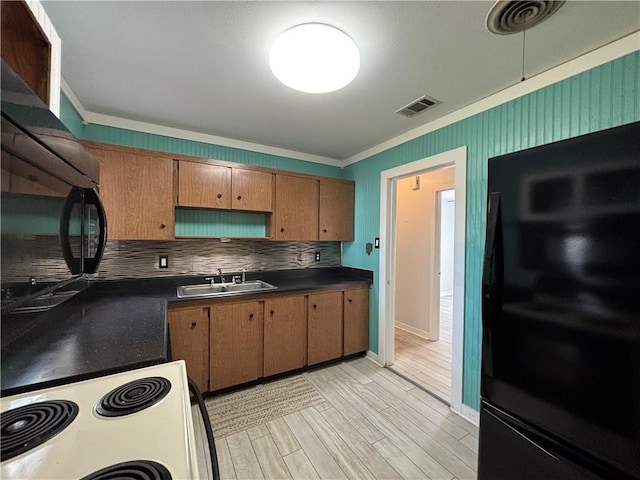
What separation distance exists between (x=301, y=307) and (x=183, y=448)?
207 centimetres

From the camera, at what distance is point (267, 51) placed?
57.9 inches

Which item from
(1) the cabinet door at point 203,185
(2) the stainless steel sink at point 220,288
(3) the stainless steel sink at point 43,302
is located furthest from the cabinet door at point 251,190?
(3) the stainless steel sink at point 43,302

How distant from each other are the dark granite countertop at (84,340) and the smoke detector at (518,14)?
1982 millimetres

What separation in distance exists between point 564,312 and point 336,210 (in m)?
2.45

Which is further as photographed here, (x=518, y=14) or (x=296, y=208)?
(x=296, y=208)

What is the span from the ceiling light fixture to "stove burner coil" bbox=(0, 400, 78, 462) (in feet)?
5.17

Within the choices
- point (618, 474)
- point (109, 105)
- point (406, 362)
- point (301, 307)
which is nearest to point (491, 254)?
point (618, 474)

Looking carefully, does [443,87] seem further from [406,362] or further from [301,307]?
[406,362]

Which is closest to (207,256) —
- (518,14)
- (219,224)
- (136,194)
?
(219,224)

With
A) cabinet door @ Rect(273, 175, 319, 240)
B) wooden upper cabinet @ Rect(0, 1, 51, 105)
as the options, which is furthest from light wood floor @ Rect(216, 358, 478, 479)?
wooden upper cabinet @ Rect(0, 1, 51, 105)

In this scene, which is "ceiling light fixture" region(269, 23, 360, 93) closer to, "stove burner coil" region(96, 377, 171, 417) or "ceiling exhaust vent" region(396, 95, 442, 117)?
"ceiling exhaust vent" region(396, 95, 442, 117)

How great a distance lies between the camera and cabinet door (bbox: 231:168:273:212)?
8.52ft

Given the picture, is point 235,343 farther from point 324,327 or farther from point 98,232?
point 98,232

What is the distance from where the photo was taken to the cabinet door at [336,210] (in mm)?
3115
